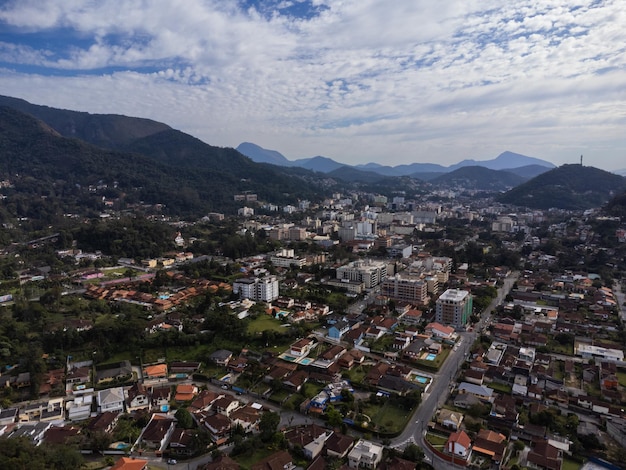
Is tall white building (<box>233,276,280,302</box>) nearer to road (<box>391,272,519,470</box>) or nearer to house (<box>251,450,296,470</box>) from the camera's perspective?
road (<box>391,272,519,470</box>)

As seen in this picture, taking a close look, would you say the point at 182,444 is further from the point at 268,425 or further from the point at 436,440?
the point at 436,440

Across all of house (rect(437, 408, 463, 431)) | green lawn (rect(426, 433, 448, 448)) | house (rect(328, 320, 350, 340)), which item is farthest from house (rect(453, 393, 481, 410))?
house (rect(328, 320, 350, 340))

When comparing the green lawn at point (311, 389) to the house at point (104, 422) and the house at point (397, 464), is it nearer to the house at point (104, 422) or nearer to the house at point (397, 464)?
the house at point (397, 464)

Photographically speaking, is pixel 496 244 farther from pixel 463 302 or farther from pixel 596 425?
pixel 596 425

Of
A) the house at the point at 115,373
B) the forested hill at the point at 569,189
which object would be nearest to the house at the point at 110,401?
the house at the point at 115,373

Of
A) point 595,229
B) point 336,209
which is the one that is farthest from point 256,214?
point 595,229
